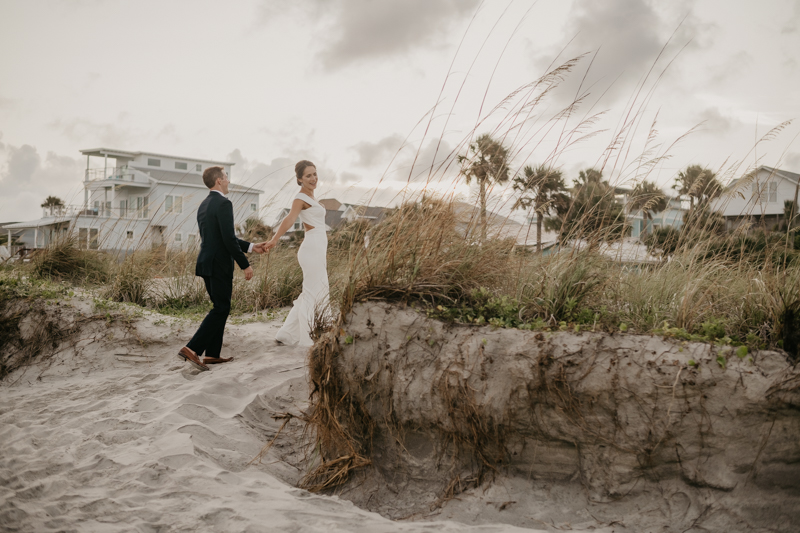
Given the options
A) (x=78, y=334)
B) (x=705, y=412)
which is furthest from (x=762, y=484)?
(x=78, y=334)

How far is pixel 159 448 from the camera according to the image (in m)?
3.29

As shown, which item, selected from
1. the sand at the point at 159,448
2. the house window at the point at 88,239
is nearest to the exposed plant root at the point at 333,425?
the sand at the point at 159,448

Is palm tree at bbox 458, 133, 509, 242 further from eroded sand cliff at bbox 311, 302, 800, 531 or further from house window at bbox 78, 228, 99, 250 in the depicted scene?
house window at bbox 78, 228, 99, 250

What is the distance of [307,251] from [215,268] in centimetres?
103

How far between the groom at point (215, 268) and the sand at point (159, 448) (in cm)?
22

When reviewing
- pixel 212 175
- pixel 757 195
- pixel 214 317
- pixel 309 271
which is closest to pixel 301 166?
pixel 212 175

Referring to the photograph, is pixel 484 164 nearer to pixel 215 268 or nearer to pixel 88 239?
pixel 215 268

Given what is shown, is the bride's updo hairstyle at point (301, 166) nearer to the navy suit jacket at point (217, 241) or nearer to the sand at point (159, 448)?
the navy suit jacket at point (217, 241)

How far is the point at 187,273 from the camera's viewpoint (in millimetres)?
8328

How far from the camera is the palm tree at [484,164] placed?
3955 mm

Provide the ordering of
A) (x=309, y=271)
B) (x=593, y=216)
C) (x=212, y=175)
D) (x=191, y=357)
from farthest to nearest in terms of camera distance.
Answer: (x=309, y=271) → (x=212, y=175) → (x=191, y=357) → (x=593, y=216)

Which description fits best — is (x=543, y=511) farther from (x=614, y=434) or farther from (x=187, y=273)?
(x=187, y=273)

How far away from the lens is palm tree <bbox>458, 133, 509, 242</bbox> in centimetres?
396

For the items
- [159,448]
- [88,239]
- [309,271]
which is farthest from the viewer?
[88,239]
